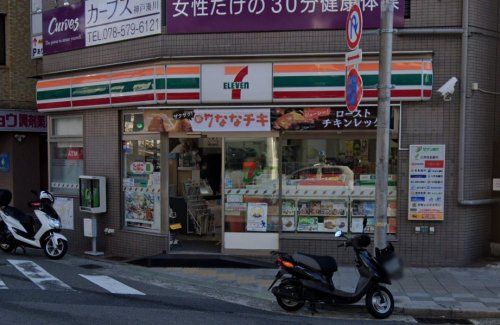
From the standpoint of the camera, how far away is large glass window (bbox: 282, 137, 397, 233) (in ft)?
32.1

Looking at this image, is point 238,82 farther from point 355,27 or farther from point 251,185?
point 355,27

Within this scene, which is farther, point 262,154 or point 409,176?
point 262,154

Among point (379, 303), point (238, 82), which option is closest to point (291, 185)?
point (238, 82)

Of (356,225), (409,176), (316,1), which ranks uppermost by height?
(316,1)

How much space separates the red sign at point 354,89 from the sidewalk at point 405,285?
279cm

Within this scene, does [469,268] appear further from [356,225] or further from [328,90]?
[328,90]

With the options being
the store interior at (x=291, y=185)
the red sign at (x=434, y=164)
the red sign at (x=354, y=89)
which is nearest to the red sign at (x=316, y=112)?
the store interior at (x=291, y=185)

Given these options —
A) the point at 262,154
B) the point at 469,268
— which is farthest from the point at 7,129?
the point at 469,268

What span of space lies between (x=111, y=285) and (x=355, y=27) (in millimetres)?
5407

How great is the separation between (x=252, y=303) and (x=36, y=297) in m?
3.06

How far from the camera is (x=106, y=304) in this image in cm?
711

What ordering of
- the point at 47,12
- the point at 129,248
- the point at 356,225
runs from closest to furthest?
the point at 356,225 < the point at 129,248 < the point at 47,12

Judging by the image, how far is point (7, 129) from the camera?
16.6 metres

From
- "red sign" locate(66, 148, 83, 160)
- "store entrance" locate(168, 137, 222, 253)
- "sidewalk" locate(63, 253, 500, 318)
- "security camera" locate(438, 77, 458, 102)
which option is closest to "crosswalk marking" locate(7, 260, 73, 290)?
"sidewalk" locate(63, 253, 500, 318)
